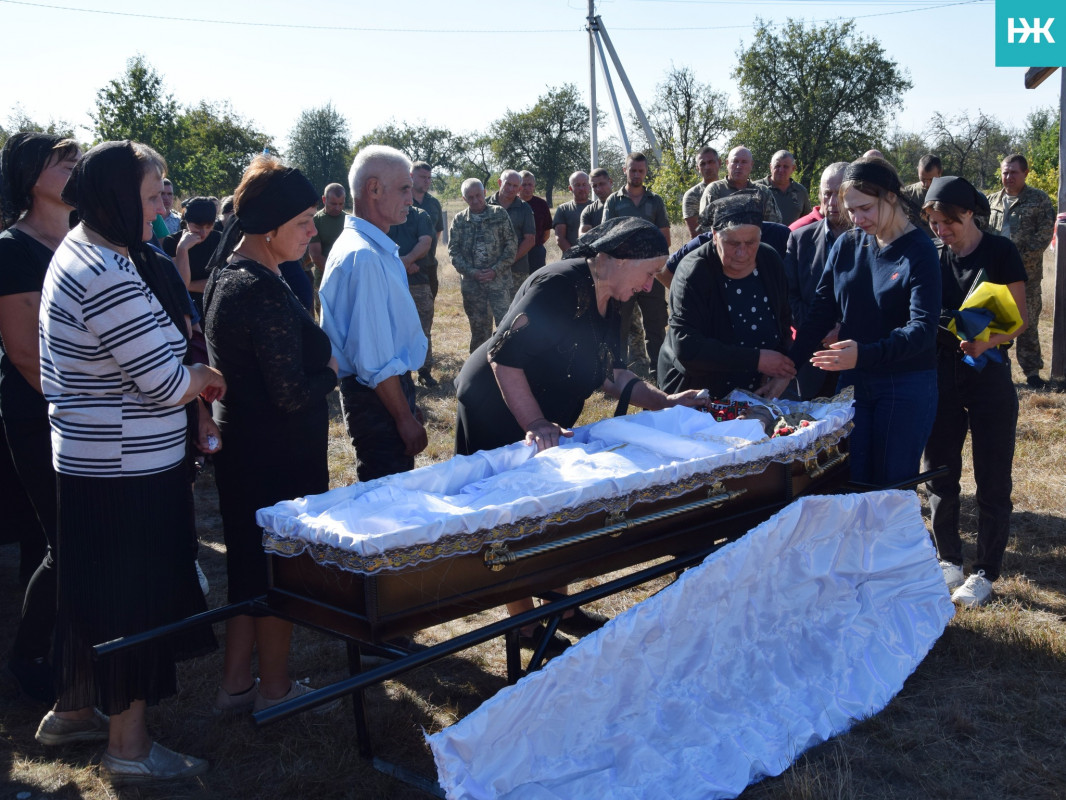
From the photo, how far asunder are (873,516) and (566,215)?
7.01 m

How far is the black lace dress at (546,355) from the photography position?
10.5ft

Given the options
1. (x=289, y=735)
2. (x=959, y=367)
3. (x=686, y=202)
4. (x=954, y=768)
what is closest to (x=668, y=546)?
(x=954, y=768)

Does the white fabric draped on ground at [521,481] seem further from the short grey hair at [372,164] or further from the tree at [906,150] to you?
the tree at [906,150]

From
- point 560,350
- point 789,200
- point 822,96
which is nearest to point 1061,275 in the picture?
point 789,200

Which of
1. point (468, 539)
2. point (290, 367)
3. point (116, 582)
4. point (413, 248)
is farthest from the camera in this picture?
point (413, 248)

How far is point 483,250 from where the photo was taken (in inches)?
356

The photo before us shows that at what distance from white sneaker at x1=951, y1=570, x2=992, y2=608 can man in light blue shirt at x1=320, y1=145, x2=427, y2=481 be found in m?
2.51

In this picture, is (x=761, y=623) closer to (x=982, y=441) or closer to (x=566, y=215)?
(x=982, y=441)

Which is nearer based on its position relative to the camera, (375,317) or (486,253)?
(375,317)

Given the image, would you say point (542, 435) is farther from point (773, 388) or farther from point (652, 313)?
point (652, 313)

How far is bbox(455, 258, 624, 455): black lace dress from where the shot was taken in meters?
3.20

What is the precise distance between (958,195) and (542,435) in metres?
2.15

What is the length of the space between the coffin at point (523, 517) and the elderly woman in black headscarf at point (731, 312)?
53cm

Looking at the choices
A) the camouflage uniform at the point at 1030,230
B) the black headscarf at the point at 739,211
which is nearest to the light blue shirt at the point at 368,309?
the black headscarf at the point at 739,211
